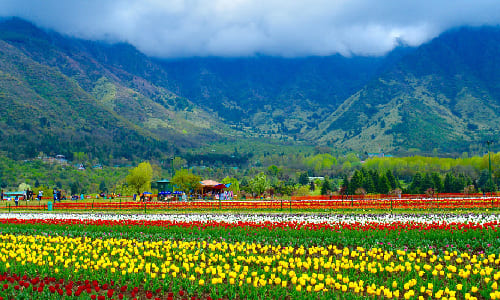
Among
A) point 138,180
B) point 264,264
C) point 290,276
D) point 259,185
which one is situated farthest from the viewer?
point 138,180

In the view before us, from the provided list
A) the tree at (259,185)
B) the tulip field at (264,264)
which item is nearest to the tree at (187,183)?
the tree at (259,185)

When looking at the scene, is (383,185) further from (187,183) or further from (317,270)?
(317,270)

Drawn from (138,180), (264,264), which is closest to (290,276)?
(264,264)

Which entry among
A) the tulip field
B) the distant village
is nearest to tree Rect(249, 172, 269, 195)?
the tulip field

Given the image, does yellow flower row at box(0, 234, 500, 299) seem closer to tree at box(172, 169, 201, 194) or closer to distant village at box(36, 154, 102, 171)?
tree at box(172, 169, 201, 194)

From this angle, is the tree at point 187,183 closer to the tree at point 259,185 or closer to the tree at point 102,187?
the tree at point 259,185

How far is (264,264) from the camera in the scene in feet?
45.1

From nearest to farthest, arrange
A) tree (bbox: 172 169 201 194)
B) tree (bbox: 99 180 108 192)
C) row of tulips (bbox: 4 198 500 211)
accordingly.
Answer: row of tulips (bbox: 4 198 500 211) < tree (bbox: 172 169 201 194) < tree (bbox: 99 180 108 192)

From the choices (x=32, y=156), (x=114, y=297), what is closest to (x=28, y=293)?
(x=114, y=297)

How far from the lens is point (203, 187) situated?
72250mm

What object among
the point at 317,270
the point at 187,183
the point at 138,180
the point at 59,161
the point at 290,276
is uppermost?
the point at 59,161

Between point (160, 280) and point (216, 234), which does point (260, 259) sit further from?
point (216, 234)

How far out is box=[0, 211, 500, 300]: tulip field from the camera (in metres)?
10.6

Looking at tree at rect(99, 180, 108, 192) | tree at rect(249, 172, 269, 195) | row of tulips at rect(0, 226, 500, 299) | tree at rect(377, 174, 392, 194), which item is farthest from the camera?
tree at rect(99, 180, 108, 192)
